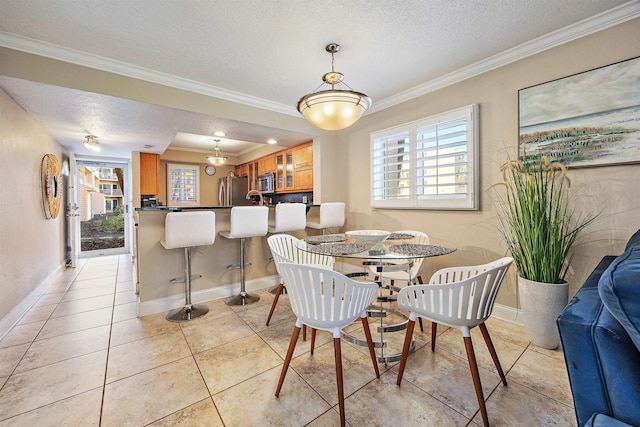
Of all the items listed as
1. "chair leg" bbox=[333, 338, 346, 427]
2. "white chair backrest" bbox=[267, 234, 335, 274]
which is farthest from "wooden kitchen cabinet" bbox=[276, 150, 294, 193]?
"chair leg" bbox=[333, 338, 346, 427]

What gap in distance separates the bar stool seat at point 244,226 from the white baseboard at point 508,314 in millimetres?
2499

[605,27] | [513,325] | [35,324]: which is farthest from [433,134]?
[35,324]

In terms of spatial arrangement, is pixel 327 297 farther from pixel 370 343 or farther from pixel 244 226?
pixel 244 226

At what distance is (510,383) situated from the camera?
162cm

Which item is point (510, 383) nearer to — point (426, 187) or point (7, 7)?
point (426, 187)

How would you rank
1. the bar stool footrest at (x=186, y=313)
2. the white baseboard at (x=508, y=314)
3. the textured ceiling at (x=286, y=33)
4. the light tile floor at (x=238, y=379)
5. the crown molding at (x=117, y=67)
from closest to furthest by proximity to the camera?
the light tile floor at (x=238, y=379)
the textured ceiling at (x=286, y=33)
the crown molding at (x=117, y=67)
the white baseboard at (x=508, y=314)
the bar stool footrest at (x=186, y=313)

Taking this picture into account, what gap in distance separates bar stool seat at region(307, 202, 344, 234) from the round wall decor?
3.55 m

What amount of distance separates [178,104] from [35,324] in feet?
8.26

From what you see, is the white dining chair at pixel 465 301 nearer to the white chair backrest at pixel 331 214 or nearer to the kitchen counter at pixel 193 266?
the white chair backrest at pixel 331 214

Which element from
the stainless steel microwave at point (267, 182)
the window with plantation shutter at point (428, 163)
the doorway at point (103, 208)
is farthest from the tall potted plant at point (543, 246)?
the doorway at point (103, 208)

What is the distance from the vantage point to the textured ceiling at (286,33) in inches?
71.7

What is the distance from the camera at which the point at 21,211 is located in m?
2.83

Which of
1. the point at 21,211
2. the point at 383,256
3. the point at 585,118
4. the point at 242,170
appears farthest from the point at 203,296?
the point at 242,170

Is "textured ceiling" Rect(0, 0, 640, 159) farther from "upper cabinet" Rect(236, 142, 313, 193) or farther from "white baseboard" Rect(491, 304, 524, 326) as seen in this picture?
"white baseboard" Rect(491, 304, 524, 326)
